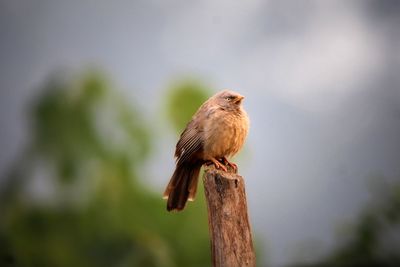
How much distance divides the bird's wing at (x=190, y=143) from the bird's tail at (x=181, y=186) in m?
0.10

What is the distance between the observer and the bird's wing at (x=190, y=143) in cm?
411

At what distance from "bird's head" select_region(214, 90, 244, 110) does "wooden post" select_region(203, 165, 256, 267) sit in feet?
3.14

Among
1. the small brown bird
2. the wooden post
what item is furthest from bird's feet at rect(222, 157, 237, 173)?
the wooden post

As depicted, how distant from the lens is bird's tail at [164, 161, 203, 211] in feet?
13.8

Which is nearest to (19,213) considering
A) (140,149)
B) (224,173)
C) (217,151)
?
(140,149)

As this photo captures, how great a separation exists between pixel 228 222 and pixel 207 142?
0.99 meters

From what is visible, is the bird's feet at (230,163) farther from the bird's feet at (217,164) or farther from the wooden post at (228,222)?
the wooden post at (228,222)

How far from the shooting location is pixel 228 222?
3232 millimetres

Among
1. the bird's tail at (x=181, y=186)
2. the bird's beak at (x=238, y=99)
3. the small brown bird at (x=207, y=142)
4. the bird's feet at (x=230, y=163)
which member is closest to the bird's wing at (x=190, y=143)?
the small brown bird at (x=207, y=142)

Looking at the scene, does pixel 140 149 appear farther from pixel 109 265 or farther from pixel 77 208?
pixel 109 265

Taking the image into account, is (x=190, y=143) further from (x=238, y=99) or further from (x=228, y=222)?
(x=228, y=222)

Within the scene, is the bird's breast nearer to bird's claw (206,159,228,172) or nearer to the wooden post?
bird's claw (206,159,228,172)

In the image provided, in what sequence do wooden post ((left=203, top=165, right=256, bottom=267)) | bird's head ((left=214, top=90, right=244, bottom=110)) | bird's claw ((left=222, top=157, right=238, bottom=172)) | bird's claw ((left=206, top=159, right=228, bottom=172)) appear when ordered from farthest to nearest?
bird's head ((left=214, top=90, right=244, bottom=110)), bird's claw ((left=222, top=157, right=238, bottom=172)), bird's claw ((left=206, top=159, right=228, bottom=172)), wooden post ((left=203, top=165, right=256, bottom=267))

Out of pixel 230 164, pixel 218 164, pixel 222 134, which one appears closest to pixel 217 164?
pixel 218 164
